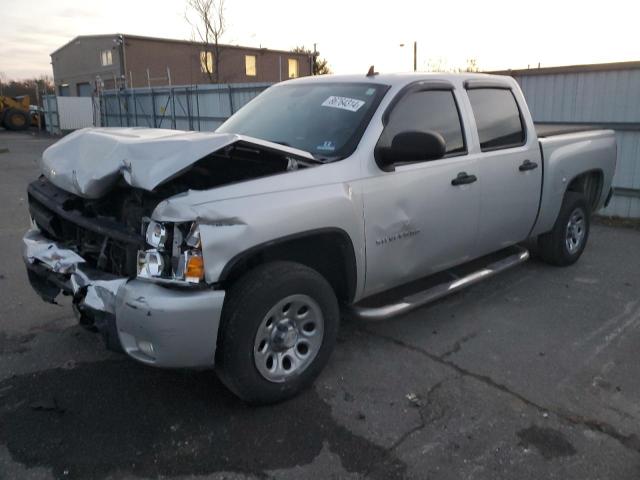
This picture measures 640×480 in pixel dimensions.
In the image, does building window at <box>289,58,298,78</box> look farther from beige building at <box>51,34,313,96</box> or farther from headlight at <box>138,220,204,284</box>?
headlight at <box>138,220,204,284</box>

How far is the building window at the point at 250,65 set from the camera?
42188 mm

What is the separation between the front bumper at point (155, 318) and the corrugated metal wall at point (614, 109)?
7.90 meters

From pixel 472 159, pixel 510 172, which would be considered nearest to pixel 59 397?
pixel 472 159

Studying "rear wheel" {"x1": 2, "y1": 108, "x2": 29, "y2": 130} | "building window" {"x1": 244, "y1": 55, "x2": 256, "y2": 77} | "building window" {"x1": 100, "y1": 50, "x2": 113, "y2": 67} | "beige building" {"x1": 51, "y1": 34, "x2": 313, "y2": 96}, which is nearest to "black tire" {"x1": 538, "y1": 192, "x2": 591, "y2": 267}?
"beige building" {"x1": 51, "y1": 34, "x2": 313, "y2": 96}

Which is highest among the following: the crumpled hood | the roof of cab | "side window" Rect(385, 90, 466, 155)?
the roof of cab

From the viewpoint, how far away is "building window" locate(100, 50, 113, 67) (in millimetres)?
37594

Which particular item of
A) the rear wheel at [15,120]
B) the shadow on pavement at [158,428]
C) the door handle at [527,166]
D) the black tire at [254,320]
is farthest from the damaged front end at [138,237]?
the rear wheel at [15,120]

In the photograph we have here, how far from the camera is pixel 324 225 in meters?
3.31

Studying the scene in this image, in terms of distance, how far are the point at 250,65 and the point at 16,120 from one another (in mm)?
17620

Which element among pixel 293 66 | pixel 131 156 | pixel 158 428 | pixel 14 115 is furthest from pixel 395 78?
pixel 293 66

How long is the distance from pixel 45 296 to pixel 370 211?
2.21 m

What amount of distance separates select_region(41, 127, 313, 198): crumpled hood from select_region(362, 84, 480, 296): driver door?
68 centimetres

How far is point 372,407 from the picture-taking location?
3.32 m

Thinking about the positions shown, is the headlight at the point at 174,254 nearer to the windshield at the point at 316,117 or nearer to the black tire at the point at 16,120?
the windshield at the point at 316,117
